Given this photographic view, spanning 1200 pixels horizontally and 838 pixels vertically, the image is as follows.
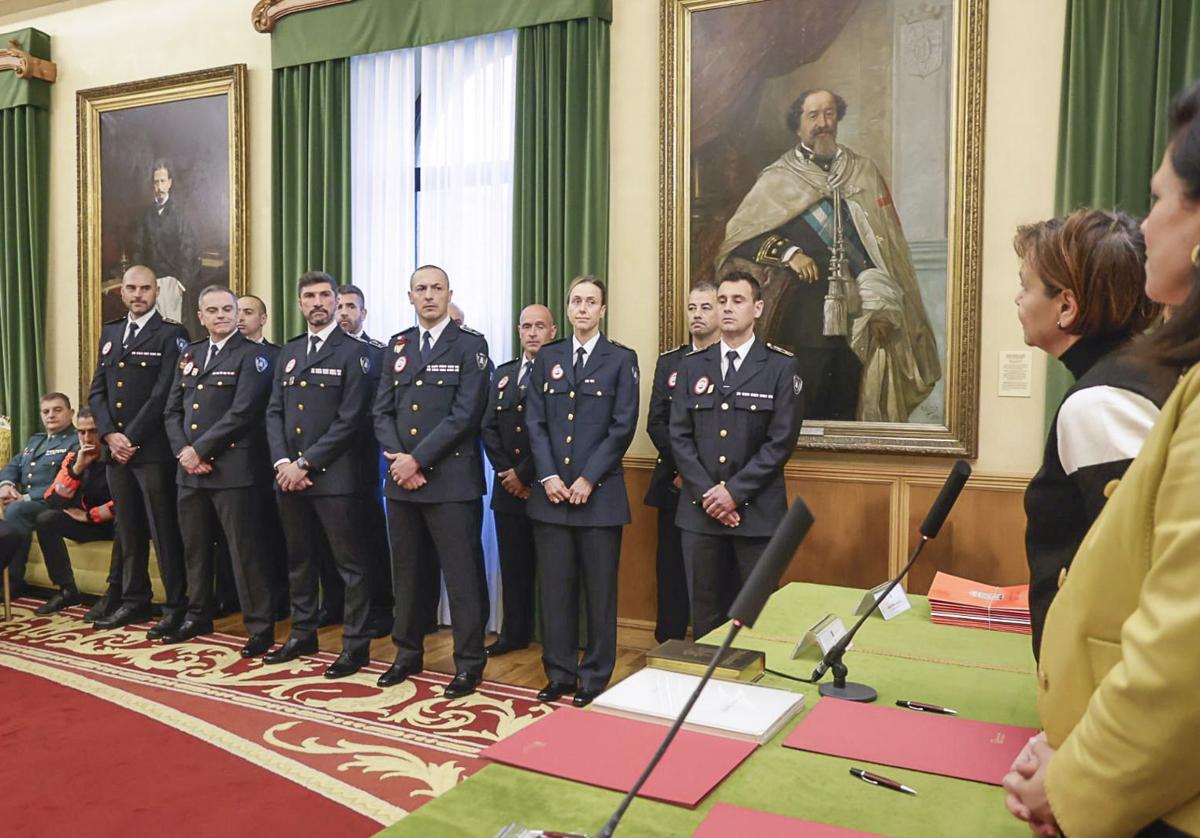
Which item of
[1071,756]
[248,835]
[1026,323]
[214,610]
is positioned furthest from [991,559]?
[214,610]

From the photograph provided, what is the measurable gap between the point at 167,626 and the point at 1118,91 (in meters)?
5.13

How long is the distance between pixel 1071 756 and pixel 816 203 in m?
3.89

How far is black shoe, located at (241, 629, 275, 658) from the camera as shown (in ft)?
15.2

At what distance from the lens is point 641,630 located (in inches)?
197

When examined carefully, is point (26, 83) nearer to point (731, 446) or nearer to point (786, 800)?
point (731, 446)

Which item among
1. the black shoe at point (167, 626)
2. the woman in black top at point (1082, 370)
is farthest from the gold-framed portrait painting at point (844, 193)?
the black shoe at point (167, 626)

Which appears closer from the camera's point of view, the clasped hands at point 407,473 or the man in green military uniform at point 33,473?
the clasped hands at point 407,473

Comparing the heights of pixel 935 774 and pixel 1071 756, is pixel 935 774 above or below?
below

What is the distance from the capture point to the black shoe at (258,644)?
182 inches

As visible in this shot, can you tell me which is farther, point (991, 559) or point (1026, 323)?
point (991, 559)

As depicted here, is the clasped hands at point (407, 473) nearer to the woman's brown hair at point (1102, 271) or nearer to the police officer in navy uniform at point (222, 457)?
the police officer in navy uniform at point (222, 457)

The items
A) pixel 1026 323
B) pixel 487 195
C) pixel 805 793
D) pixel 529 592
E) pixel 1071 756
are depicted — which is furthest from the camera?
pixel 487 195

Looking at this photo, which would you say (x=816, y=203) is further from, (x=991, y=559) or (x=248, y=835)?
(x=248, y=835)

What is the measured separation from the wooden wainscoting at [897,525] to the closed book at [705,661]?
99.7 inches
